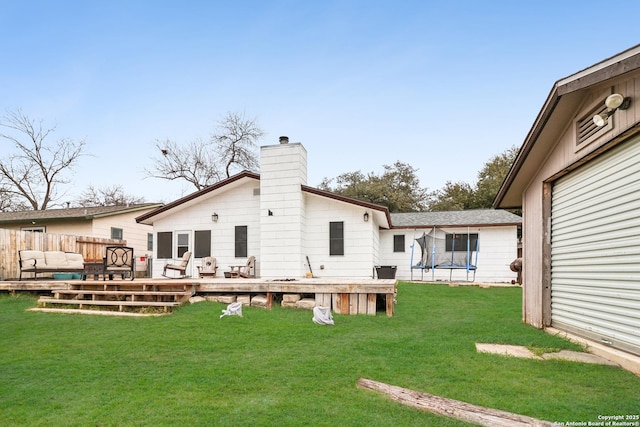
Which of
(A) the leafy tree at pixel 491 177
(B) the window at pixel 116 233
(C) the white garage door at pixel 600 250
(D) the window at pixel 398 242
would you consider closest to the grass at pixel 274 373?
(C) the white garage door at pixel 600 250

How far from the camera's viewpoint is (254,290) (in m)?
8.19

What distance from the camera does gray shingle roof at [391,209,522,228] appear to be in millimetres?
15758

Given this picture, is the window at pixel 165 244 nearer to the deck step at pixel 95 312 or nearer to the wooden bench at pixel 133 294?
the wooden bench at pixel 133 294

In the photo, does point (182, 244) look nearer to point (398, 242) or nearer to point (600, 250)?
point (398, 242)

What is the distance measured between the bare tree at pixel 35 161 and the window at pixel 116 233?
1197cm

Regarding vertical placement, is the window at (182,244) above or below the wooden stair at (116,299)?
above

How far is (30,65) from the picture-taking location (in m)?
14.3

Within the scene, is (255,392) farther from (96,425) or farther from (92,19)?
(92,19)

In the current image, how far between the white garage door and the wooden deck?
2.76m

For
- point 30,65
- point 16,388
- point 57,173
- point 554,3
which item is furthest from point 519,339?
point 57,173

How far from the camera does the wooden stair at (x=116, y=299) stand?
7.96 m

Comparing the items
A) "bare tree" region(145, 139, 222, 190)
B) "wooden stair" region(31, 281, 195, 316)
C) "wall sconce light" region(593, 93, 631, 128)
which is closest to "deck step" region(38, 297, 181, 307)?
"wooden stair" region(31, 281, 195, 316)

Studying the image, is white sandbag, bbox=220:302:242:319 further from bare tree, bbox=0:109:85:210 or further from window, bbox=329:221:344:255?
bare tree, bbox=0:109:85:210

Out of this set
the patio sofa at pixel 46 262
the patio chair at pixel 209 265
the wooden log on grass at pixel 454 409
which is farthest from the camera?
the patio chair at pixel 209 265
